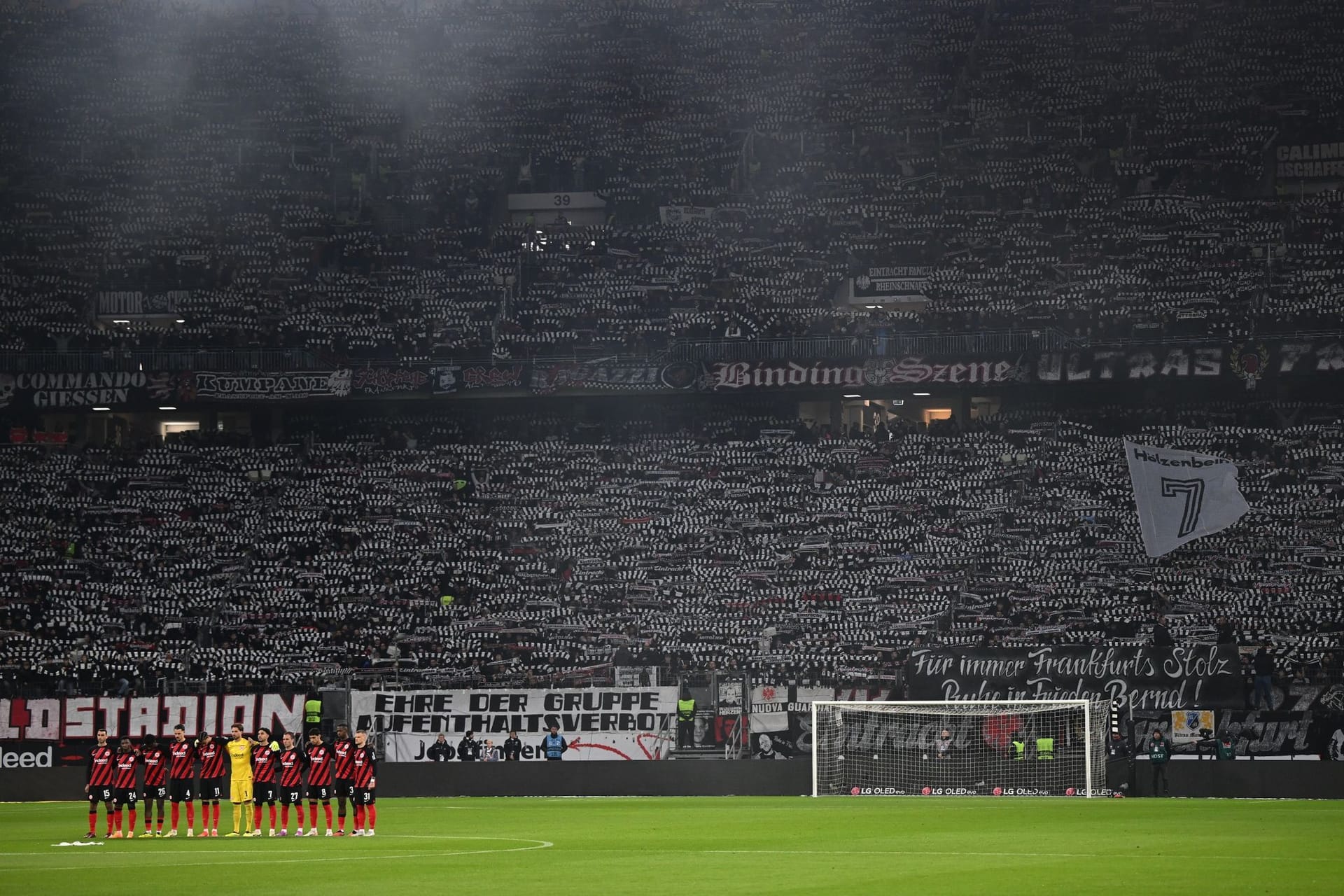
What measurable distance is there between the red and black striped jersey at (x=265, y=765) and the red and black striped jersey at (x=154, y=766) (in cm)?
188

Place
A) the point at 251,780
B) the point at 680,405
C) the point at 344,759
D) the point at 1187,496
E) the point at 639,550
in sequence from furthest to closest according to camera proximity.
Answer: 1. the point at 680,405
2. the point at 639,550
3. the point at 1187,496
4. the point at 251,780
5. the point at 344,759

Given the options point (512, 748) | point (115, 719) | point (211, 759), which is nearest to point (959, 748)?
point (512, 748)

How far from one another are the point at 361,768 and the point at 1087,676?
19.7m

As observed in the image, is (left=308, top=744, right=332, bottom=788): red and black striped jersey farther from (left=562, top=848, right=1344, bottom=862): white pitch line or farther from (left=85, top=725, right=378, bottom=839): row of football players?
(left=562, top=848, right=1344, bottom=862): white pitch line

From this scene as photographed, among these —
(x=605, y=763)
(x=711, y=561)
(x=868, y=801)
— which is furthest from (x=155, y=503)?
(x=868, y=801)

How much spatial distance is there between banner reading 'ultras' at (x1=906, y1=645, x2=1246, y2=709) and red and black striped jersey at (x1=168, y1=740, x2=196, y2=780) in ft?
59.0

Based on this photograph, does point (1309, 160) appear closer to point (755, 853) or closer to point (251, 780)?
point (251, 780)

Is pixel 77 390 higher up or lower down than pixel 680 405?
higher up

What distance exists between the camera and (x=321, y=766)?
25.9m

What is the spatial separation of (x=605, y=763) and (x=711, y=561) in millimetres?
11891

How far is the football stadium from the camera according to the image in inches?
1559

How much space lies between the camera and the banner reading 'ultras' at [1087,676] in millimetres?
38188

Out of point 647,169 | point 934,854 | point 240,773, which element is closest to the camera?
point 934,854

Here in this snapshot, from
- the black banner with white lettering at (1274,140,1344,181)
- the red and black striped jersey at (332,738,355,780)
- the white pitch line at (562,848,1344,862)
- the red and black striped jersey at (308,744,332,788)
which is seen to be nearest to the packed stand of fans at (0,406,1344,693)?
the black banner with white lettering at (1274,140,1344,181)
